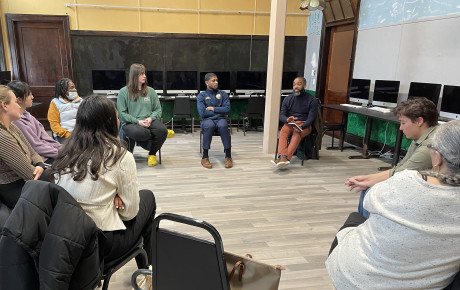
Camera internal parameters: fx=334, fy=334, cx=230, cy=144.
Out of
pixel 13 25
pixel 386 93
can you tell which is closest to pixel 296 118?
pixel 386 93

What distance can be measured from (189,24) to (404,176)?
6.27 meters

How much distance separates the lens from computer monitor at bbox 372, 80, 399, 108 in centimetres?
469

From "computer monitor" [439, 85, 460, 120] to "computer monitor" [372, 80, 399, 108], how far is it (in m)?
0.77

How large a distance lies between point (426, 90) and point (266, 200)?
8.50 ft

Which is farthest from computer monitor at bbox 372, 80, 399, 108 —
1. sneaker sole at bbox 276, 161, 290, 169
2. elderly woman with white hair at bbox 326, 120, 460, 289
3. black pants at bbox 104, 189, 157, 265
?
black pants at bbox 104, 189, 157, 265

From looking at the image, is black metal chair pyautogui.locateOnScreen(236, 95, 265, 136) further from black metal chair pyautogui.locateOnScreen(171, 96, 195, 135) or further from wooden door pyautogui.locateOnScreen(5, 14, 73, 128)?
wooden door pyautogui.locateOnScreen(5, 14, 73, 128)

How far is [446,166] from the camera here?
111cm

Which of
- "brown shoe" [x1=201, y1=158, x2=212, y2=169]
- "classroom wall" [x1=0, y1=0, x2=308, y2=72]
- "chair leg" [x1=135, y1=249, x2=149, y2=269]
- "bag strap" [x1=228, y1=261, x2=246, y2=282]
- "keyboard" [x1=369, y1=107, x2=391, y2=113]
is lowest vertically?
"brown shoe" [x1=201, y1=158, x2=212, y2=169]

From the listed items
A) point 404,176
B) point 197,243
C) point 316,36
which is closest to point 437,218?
point 404,176

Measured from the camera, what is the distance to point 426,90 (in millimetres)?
4191

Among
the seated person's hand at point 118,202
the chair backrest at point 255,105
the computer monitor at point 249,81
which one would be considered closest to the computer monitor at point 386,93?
the chair backrest at point 255,105

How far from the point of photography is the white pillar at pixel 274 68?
183 inches

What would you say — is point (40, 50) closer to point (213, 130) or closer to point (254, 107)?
point (213, 130)

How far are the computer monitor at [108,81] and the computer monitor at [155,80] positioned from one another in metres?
0.47
